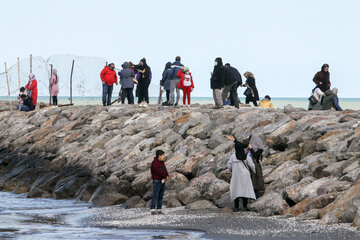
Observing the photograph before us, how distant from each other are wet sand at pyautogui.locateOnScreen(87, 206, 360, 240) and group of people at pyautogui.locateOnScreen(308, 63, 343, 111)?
9.08 meters

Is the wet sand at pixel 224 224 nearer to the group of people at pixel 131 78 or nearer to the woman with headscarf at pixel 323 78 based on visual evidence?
the woman with headscarf at pixel 323 78

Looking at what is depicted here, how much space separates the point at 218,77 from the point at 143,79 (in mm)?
5720

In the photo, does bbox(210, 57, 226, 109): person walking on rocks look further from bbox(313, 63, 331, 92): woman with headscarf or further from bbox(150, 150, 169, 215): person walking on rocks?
bbox(150, 150, 169, 215): person walking on rocks

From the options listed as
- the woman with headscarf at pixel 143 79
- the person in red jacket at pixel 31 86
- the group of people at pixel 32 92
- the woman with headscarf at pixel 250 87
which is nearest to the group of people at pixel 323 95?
the woman with headscarf at pixel 250 87

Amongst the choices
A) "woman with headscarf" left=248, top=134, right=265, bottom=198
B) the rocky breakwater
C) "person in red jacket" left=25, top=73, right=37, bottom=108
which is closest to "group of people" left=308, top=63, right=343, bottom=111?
the rocky breakwater


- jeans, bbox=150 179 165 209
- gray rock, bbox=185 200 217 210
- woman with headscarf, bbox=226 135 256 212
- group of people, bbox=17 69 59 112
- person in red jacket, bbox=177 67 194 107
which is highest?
person in red jacket, bbox=177 67 194 107

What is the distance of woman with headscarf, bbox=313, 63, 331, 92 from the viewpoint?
28359 mm

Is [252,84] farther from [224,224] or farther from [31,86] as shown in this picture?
[224,224]

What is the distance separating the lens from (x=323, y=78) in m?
28.4

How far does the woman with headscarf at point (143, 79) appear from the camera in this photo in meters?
33.2

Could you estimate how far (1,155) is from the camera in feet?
118

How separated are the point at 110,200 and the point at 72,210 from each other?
137 centimetres

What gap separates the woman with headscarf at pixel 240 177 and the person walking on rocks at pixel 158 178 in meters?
1.80

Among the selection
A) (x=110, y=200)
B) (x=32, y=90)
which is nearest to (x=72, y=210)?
(x=110, y=200)
